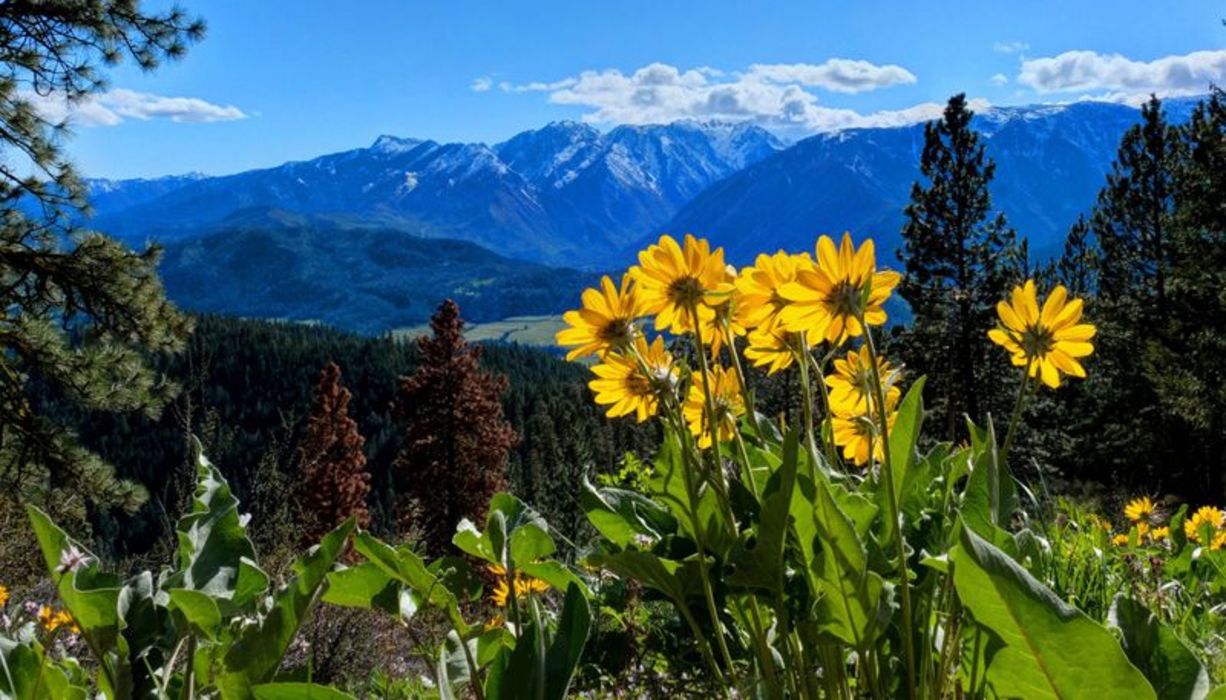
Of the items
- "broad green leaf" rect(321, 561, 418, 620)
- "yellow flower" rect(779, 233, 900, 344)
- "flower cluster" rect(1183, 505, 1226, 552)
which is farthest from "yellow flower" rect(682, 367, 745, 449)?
"flower cluster" rect(1183, 505, 1226, 552)

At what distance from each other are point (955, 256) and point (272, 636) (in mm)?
28628

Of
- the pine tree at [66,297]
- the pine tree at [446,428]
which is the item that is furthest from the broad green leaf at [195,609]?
the pine tree at [446,428]

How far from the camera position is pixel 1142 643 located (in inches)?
34.2

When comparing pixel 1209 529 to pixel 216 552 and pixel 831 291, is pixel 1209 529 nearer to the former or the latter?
pixel 831 291

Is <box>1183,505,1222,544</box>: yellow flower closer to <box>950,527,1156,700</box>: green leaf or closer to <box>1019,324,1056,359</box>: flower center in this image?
<box>1019,324,1056,359</box>: flower center

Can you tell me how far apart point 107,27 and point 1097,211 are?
31435mm

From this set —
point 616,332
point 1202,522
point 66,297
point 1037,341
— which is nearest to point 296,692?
point 616,332

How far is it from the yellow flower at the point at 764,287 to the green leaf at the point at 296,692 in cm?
67

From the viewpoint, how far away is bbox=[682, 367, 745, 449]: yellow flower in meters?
1.26

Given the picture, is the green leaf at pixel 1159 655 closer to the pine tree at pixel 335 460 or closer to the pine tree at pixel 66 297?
Answer: the pine tree at pixel 66 297

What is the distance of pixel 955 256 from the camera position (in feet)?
89.0

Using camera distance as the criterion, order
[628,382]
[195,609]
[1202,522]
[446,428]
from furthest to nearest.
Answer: [446,428], [1202,522], [628,382], [195,609]

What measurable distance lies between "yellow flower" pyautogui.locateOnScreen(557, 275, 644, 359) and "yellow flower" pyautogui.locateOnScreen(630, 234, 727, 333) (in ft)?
0.08

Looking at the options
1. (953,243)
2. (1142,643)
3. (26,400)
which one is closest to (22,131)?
(26,400)
